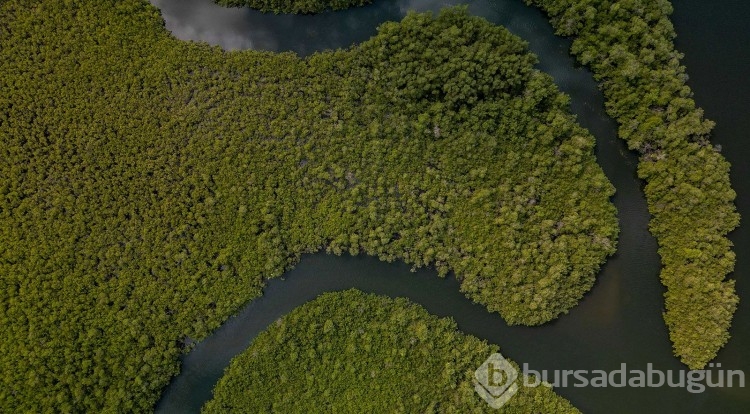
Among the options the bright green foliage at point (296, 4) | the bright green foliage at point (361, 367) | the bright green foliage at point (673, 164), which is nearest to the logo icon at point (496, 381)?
the bright green foliage at point (361, 367)

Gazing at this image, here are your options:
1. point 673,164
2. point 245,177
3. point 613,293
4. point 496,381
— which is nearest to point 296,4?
point 245,177

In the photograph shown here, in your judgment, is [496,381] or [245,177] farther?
[245,177]

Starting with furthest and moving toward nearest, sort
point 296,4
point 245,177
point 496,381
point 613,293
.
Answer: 1. point 296,4
2. point 613,293
3. point 245,177
4. point 496,381

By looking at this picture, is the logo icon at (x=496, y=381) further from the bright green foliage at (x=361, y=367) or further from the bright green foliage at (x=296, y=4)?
the bright green foliage at (x=296, y=4)

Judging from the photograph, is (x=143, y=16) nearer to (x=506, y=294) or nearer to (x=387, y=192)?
(x=387, y=192)

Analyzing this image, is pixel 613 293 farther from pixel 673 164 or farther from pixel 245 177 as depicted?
pixel 245 177

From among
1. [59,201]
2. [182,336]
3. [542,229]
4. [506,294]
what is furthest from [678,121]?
[59,201]

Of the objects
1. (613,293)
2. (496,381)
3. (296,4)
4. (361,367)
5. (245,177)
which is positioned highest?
(296,4)
